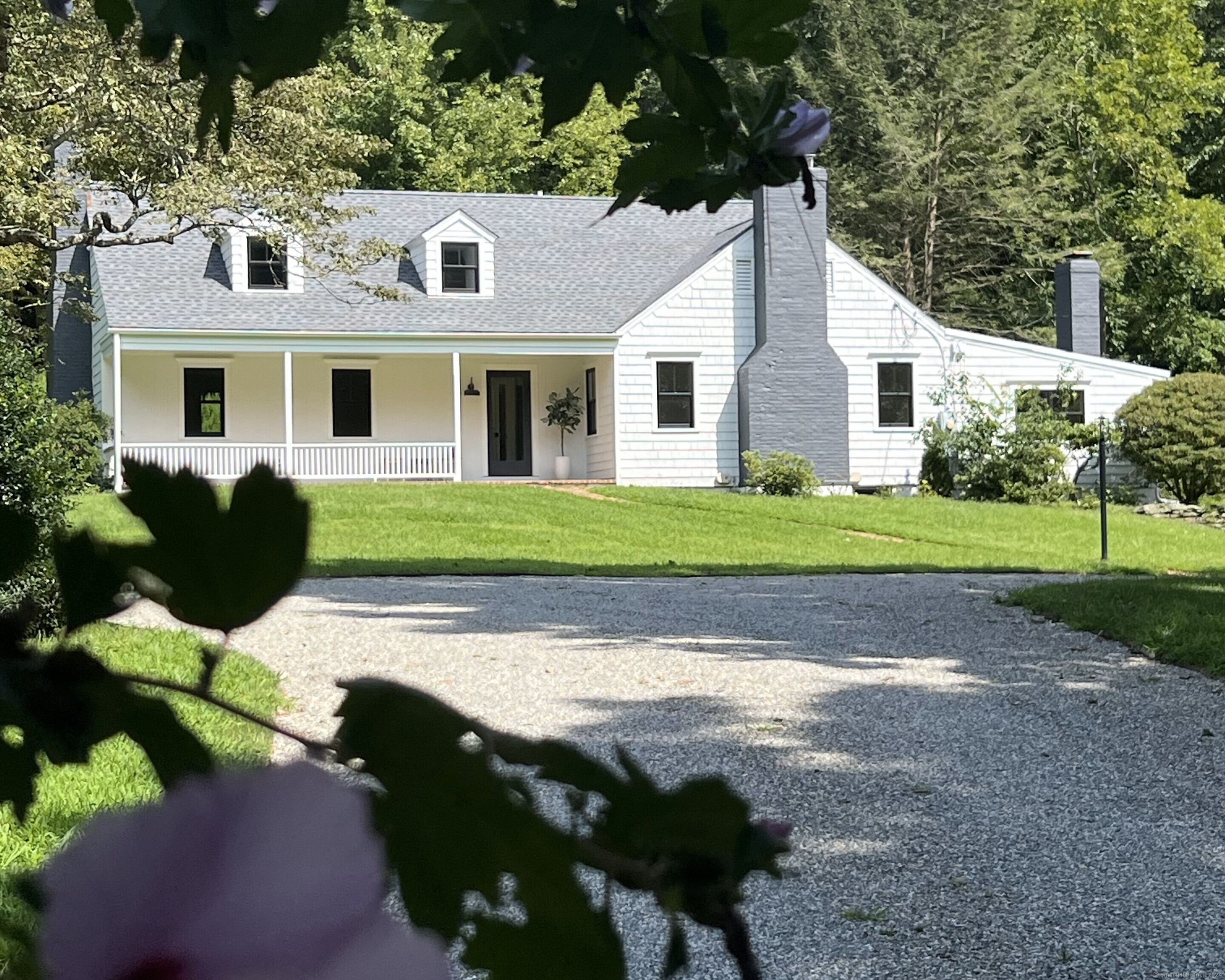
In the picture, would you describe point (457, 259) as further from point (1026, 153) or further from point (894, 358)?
point (1026, 153)

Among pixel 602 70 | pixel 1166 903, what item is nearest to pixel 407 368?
pixel 1166 903

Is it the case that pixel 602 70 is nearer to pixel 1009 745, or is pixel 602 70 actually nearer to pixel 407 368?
pixel 1009 745

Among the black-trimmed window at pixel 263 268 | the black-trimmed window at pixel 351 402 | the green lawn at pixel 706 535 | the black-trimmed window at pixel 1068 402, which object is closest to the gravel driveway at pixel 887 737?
the green lawn at pixel 706 535

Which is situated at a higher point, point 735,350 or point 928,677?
point 735,350

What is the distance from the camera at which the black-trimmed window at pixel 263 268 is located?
2081cm

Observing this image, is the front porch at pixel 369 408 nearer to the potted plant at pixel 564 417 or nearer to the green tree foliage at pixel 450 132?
the potted plant at pixel 564 417

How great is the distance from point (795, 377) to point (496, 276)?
200 inches

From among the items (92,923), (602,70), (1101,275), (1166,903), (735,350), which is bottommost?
(1166,903)

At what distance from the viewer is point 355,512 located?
53.0 feet

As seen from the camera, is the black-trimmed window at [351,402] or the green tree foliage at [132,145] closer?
the green tree foliage at [132,145]

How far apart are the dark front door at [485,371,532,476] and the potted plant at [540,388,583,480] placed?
43 cm

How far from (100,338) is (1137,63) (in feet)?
71.1

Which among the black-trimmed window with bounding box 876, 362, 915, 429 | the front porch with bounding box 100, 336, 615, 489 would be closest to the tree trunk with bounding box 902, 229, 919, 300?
the black-trimmed window with bounding box 876, 362, 915, 429

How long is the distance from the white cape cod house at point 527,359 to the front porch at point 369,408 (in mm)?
38
